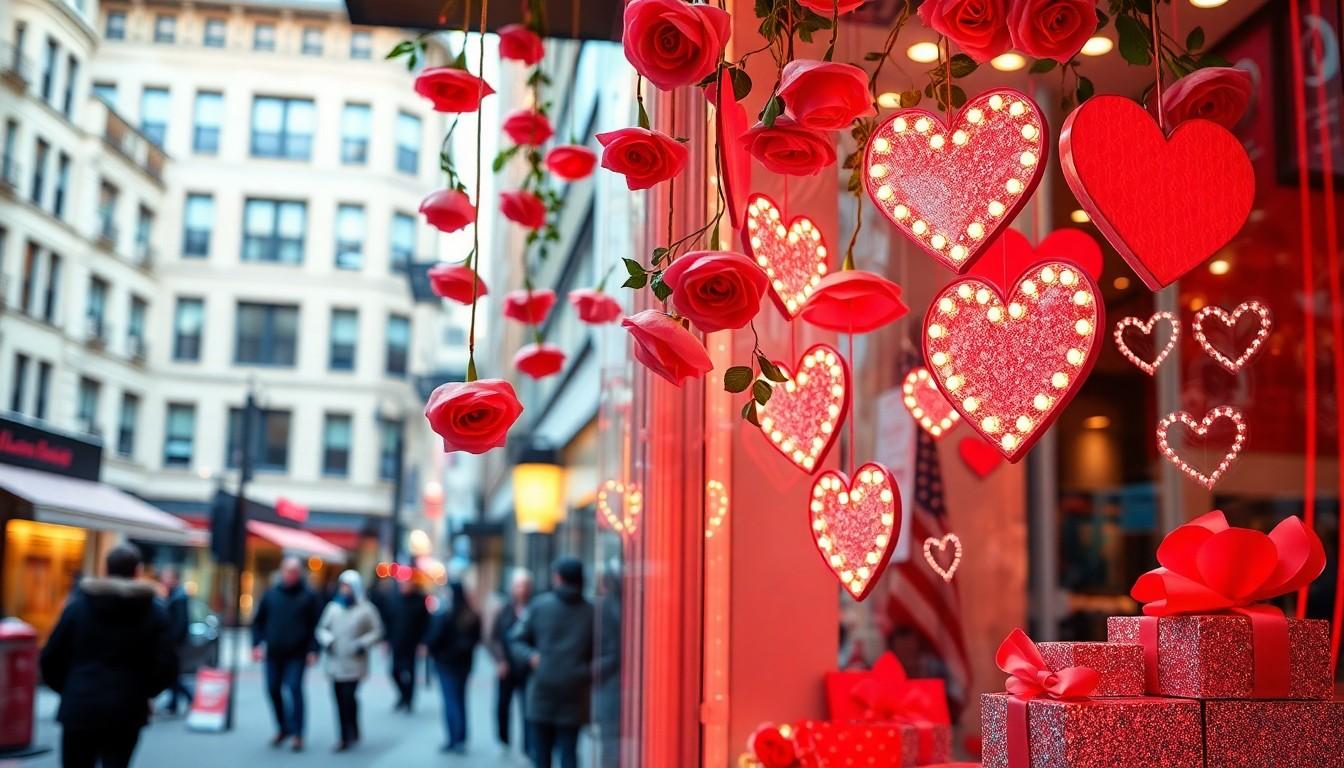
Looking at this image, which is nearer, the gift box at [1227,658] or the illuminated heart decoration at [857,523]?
the gift box at [1227,658]

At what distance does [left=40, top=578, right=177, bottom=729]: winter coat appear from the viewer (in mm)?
6500

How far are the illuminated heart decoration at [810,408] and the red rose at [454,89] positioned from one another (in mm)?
873

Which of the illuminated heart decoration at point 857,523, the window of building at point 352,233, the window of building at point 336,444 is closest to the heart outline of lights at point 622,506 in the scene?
the illuminated heart decoration at point 857,523

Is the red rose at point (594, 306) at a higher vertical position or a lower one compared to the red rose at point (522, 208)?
lower

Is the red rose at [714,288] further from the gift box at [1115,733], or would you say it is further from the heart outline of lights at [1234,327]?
the heart outline of lights at [1234,327]

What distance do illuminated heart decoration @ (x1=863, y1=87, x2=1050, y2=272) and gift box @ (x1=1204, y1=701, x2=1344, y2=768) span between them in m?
0.82

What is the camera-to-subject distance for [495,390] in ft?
6.92

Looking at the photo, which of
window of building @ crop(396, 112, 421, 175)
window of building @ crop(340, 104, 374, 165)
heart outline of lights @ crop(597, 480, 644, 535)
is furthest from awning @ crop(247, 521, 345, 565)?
heart outline of lights @ crop(597, 480, 644, 535)

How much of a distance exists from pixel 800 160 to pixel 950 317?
0.36m

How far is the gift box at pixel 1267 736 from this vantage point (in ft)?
6.59

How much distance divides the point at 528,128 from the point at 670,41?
199cm

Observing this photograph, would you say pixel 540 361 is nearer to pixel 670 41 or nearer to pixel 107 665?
pixel 670 41

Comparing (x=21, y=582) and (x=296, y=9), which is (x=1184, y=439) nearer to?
(x=21, y=582)

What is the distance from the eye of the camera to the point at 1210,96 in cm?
210
